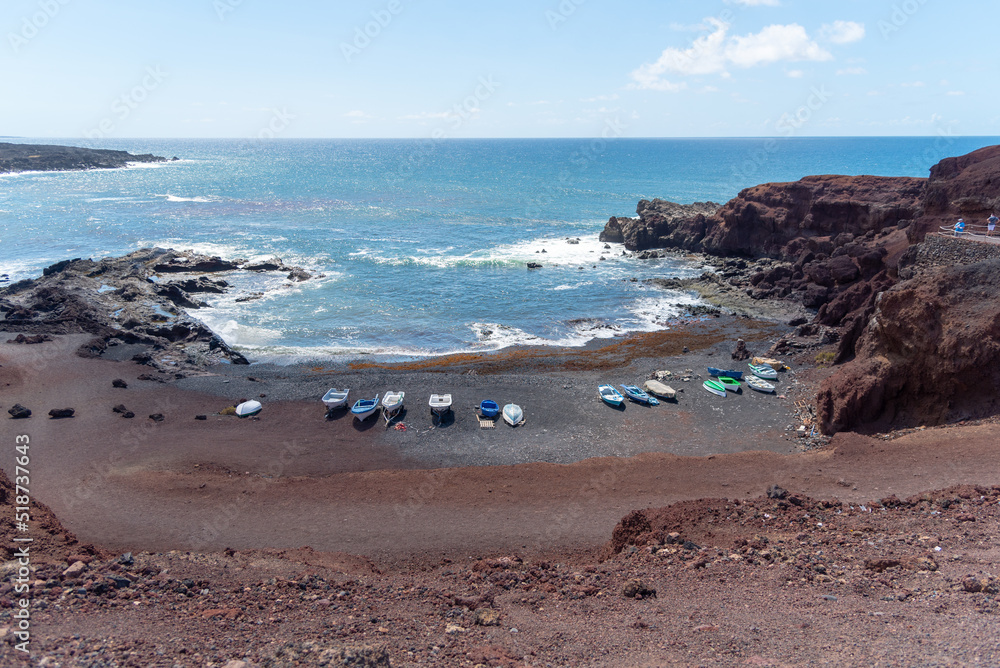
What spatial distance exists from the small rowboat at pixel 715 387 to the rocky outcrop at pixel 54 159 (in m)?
160

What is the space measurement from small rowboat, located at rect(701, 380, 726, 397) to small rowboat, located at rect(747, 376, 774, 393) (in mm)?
1385

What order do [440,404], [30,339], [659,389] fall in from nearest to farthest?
[440,404], [659,389], [30,339]

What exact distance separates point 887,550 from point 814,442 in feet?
32.0

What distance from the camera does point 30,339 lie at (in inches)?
1300

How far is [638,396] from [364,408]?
43.7 feet

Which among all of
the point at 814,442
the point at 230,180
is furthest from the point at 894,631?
the point at 230,180

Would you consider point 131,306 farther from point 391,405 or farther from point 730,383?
point 730,383

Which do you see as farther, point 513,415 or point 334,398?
point 334,398

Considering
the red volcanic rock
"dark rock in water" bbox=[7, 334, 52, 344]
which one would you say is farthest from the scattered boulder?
"dark rock in water" bbox=[7, 334, 52, 344]

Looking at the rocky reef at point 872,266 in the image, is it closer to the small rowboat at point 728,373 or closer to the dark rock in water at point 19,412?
the small rowboat at point 728,373

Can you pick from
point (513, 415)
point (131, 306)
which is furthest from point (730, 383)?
point (131, 306)

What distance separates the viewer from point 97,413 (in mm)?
25688

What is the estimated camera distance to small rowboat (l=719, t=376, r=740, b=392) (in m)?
28.4

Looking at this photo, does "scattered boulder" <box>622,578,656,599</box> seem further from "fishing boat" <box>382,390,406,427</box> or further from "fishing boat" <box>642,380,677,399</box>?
Answer: "fishing boat" <box>642,380,677,399</box>
